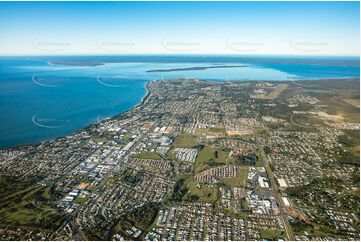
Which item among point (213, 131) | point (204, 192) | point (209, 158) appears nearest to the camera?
point (204, 192)

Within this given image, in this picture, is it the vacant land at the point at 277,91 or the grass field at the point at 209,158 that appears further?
the vacant land at the point at 277,91

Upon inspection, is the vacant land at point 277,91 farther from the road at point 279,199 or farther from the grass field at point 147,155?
the grass field at point 147,155

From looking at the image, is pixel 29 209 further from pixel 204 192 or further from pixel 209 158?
pixel 209 158

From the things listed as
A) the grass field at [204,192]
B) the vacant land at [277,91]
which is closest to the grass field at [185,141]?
the grass field at [204,192]

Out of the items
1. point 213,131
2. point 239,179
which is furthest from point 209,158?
point 213,131

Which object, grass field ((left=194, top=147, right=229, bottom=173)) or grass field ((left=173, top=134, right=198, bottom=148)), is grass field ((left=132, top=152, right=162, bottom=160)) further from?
grass field ((left=194, top=147, right=229, bottom=173))

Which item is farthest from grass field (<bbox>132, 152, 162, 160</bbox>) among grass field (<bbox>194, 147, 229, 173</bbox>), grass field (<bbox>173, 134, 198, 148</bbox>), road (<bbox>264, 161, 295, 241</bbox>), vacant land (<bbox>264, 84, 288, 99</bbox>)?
vacant land (<bbox>264, 84, 288, 99</bbox>)

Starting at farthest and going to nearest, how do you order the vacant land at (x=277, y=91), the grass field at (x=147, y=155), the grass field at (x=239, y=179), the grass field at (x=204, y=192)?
the vacant land at (x=277, y=91), the grass field at (x=147, y=155), the grass field at (x=239, y=179), the grass field at (x=204, y=192)
